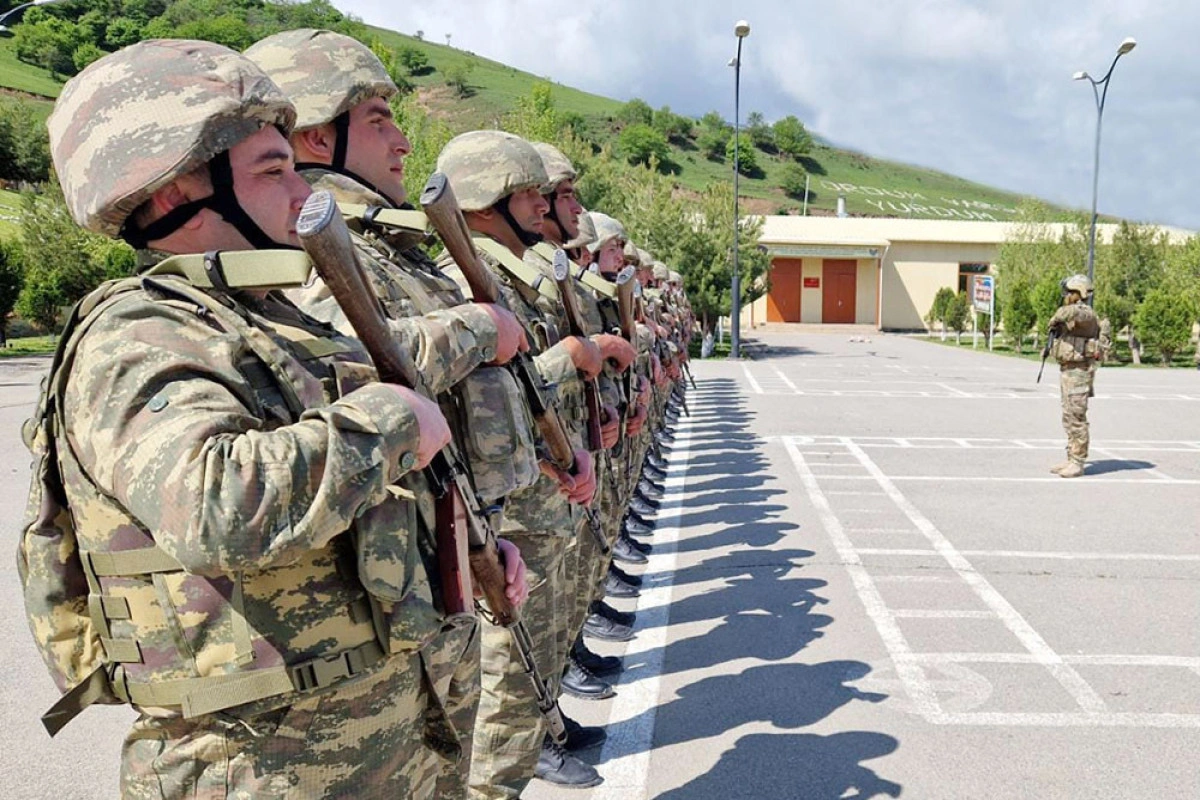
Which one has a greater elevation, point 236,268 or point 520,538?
point 236,268

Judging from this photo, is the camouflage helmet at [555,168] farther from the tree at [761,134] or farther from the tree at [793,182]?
the tree at [761,134]

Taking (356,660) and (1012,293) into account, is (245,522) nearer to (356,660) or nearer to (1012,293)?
(356,660)

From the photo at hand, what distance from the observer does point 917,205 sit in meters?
→ 81.2

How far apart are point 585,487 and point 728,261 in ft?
81.3

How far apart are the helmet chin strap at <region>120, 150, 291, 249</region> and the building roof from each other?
A: 132ft

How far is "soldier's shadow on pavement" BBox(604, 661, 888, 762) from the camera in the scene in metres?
4.04

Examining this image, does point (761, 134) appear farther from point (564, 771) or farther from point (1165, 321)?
point (564, 771)

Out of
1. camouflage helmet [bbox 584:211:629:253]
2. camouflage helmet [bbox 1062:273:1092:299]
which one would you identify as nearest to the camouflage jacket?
camouflage helmet [bbox 584:211:629:253]

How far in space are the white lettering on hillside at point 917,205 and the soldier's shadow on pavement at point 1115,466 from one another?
65305 mm

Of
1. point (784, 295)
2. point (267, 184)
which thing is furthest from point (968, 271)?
point (267, 184)

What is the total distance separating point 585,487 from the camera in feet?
11.1

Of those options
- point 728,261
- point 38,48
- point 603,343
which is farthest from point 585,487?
point 38,48

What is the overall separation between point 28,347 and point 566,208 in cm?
2768

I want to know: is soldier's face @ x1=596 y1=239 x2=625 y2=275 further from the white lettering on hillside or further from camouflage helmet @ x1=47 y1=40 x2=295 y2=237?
the white lettering on hillside
